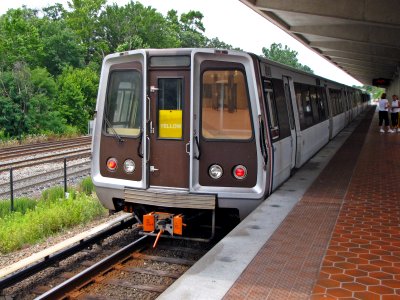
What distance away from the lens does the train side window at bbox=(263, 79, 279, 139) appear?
6.62 meters

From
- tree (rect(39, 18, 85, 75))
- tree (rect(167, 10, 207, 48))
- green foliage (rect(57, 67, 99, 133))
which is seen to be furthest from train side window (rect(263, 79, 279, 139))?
tree (rect(167, 10, 207, 48))

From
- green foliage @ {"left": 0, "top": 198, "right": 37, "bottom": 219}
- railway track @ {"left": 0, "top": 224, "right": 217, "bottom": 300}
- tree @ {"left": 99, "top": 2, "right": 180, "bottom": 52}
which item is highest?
tree @ {"left": 99, "top": 2, "right": 180, "bottom": 52}

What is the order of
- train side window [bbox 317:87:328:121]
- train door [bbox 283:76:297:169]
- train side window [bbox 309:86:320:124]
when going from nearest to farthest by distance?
train door [bbox 283:76:297:169] < train side window [bbox 309:86:320:124] < train side window [bbox 317:87:328:121]

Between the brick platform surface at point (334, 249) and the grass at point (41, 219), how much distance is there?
14.2ft

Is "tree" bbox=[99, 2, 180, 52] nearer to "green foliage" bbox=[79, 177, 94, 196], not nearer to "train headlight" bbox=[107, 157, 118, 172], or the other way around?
"green foliage" bbox=[79, 177, 94, 196]

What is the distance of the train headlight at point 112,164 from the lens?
670 cm

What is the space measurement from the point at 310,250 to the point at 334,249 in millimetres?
265

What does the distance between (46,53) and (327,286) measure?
47.0 metres

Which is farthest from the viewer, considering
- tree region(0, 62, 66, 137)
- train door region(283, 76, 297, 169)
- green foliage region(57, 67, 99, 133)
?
green foliage region(57, 67, 99, 133)

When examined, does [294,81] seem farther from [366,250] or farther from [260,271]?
[260,271]

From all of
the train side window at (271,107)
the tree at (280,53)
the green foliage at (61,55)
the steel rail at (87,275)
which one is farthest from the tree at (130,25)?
the tree at (280,53)

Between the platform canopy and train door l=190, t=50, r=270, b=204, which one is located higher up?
the platform canopy

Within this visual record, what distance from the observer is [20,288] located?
5.31 metres

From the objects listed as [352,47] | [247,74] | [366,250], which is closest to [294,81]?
[247,74]
